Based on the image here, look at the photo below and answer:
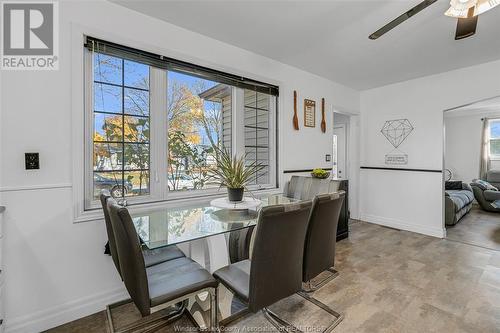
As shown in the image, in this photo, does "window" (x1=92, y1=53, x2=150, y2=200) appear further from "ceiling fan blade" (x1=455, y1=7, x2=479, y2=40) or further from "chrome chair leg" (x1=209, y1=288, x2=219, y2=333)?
"ceiling fan blade" (x1=455, y1=7, x2=479, y2=40)

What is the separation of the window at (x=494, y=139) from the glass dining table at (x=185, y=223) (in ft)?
24.0

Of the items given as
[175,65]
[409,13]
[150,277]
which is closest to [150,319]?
[150,277]

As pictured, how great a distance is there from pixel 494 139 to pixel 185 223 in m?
7.98

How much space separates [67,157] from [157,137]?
0.74 meters

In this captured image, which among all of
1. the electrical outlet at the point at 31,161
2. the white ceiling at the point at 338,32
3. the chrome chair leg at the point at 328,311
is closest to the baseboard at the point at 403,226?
the white ceiling at the point at 338,32

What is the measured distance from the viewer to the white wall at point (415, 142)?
360 cm

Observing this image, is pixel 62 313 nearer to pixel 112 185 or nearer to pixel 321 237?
pixel 112 185

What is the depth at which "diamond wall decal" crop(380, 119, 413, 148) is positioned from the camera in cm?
421

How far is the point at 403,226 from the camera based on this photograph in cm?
422

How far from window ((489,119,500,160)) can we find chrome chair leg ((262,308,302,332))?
7.43 m

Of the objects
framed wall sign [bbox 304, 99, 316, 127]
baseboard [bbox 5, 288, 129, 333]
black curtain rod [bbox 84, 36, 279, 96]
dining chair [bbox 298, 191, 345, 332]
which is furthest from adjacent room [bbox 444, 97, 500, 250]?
baseboard [bbox 5, 288, 129, 333]

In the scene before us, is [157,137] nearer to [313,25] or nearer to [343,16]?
[313,25]

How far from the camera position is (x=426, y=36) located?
8.64ft

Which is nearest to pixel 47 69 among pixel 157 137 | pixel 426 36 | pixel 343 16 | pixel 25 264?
pixel 157 137
